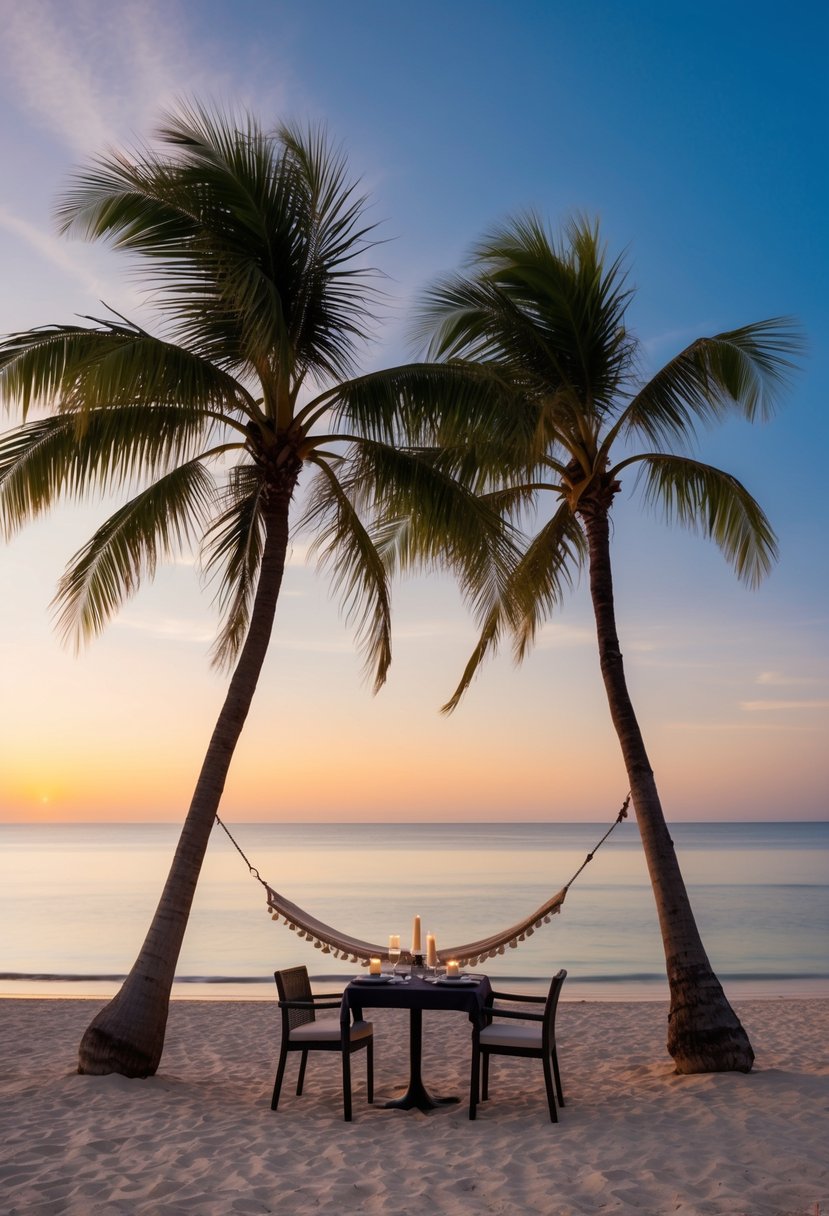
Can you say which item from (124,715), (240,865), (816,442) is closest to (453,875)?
(240,865)

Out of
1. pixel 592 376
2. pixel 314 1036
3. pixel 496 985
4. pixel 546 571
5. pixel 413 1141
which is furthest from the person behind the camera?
pixel 496 985

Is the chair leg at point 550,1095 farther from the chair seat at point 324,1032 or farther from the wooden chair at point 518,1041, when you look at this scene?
the chair seat at point 324,1032

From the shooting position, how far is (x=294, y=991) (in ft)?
15.3

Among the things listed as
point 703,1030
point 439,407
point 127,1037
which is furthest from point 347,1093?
point 439,407

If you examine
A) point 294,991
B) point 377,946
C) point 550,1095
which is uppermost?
point 377,946

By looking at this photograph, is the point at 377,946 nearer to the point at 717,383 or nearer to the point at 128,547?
the point at 128,547

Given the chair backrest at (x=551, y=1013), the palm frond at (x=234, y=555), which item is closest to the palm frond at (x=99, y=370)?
the palm frond at (x=234, y=555)

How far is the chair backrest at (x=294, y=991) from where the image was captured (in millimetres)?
4410

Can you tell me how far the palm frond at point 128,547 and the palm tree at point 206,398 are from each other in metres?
0.01

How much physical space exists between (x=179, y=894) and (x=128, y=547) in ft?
6.64

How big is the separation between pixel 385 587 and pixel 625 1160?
3.45m

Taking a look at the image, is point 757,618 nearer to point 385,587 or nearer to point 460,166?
point 460,166

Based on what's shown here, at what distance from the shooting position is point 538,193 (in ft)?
20.9

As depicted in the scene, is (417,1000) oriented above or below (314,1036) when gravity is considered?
above
